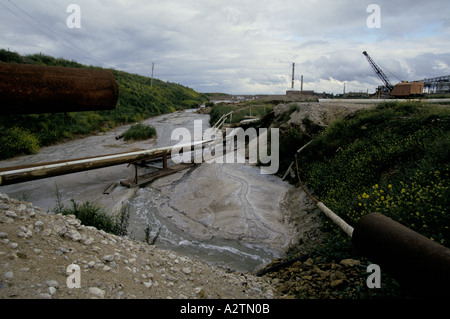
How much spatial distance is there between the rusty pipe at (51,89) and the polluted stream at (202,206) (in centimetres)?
398

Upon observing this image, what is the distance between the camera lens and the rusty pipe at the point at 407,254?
172cm

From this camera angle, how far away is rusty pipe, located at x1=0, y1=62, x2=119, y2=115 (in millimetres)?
1304

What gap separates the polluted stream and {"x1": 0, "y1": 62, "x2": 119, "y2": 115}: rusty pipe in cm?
398

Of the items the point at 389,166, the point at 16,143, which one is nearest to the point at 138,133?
the point at 16,143

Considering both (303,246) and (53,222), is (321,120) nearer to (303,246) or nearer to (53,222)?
(303,246)

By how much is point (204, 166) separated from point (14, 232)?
805cm

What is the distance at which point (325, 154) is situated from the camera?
8477 millimetres

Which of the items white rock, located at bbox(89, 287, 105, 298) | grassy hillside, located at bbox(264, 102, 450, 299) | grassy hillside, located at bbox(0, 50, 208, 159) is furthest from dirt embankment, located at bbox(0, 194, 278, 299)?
grassy hillside, located at bbox(0, 50, 208, 159)

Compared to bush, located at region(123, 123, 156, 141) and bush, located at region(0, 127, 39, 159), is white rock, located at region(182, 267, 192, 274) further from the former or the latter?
bush, located at region(123, 123, 156, 141)

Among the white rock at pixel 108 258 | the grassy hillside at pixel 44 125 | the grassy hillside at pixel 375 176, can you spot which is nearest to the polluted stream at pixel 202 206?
the grassy hillside at pixel 375 176

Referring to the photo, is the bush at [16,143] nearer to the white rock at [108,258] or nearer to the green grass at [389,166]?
the white rock at [108,258]

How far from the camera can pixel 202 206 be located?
771cm
